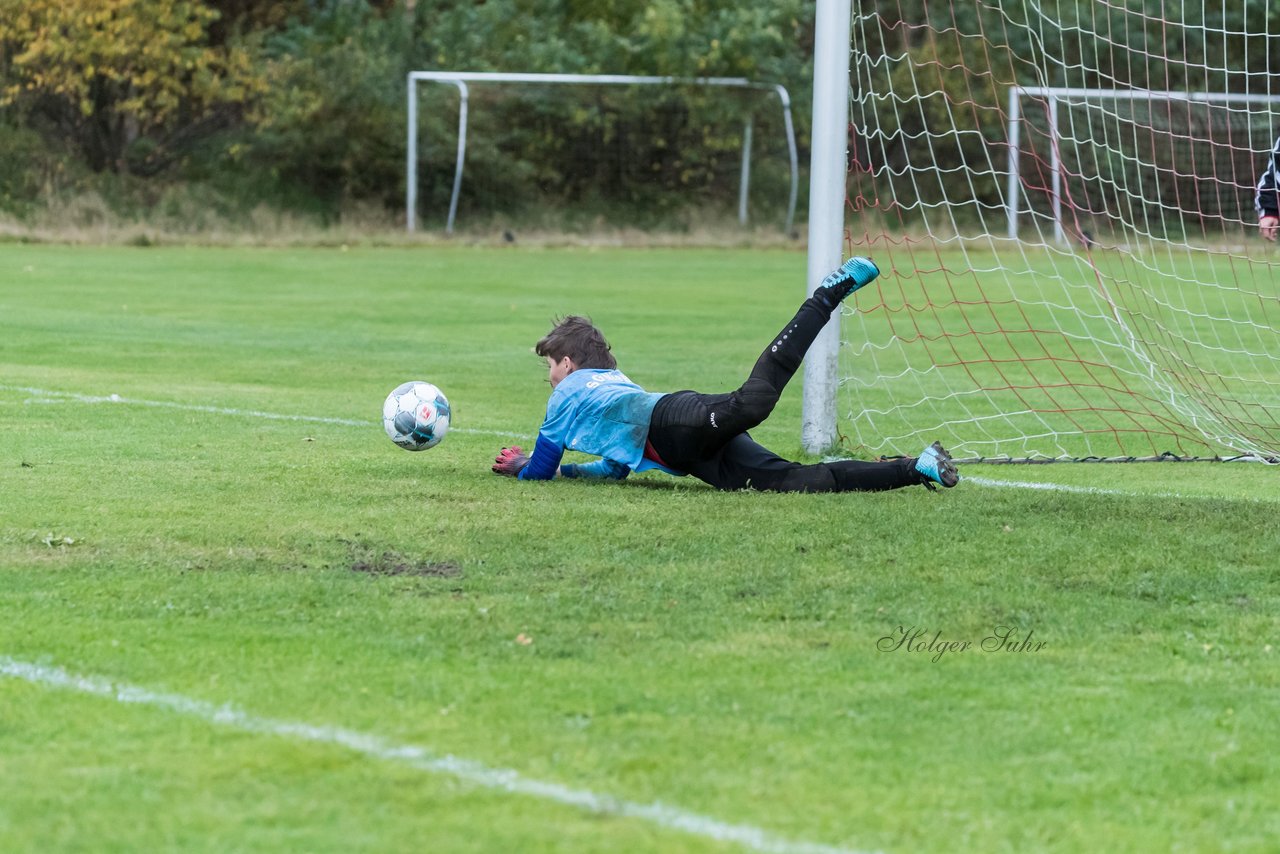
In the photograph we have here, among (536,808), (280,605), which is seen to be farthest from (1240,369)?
(536,808)

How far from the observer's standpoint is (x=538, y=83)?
3102 centimetres

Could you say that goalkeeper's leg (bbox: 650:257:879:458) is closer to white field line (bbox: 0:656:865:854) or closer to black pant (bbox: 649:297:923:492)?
black pant (bbox: 649:297:923:492)

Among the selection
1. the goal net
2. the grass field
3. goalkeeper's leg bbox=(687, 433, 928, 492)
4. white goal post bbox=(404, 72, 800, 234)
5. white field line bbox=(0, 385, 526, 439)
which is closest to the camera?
the grass field

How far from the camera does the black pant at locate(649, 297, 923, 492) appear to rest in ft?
21.3

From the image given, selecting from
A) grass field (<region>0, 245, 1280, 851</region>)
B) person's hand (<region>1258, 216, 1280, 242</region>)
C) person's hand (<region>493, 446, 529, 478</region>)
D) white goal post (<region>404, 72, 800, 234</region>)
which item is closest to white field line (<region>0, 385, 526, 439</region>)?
grass field (<region>0, 245, 1280, 851</region>)

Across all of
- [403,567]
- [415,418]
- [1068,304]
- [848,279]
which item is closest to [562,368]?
[415,418]

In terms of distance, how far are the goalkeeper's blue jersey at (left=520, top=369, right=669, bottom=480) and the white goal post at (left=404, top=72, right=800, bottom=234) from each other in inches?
884

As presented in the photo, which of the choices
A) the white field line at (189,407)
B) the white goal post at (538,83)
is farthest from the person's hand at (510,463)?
the white goal post at (538,83)

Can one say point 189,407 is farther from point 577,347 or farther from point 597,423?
point 597,423

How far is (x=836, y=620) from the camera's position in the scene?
473 centimetres

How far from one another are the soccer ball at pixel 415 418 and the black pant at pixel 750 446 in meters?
1.06

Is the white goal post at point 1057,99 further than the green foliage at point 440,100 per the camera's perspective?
No

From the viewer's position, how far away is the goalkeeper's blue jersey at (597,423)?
6738 mm

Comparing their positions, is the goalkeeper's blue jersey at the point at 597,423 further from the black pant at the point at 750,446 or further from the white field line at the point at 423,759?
the white field line at the point at 423,759
